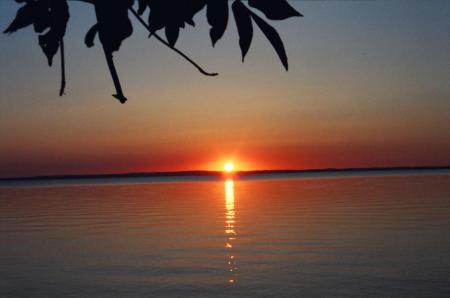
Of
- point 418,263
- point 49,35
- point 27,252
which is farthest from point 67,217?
point 49,35

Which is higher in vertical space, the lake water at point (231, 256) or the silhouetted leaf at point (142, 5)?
the lake water at point (231, 256)

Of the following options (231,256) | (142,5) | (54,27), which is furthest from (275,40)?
(231,256)

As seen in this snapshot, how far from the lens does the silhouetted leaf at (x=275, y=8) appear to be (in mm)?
1517

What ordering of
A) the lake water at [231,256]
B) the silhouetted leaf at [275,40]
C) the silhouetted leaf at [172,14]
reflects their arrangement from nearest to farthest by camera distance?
the silhouetted leaf at [275,40] → the silhouetted leaf at [172,14] → the lake water at [231,256]

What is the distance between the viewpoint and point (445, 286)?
71.3ft

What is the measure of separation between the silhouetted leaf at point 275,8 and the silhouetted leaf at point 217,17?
0.08m

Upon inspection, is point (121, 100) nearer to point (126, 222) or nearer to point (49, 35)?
point (49, 35)

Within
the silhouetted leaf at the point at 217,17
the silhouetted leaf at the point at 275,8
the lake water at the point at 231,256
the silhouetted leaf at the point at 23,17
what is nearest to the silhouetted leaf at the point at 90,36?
the silhouetted leaf at the point at 23,17

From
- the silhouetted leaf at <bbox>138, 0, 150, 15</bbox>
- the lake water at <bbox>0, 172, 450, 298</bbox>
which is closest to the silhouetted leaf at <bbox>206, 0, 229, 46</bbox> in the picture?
the silhouetted leaf at <bbox>138, 0, 150, 15</bbox>

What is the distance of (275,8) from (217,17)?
0.17 metres

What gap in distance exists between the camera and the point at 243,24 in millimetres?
1611

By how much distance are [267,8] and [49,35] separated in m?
0.64

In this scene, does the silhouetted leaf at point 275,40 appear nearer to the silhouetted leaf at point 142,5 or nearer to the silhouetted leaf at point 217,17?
the silhouetted leaf at point 217,17

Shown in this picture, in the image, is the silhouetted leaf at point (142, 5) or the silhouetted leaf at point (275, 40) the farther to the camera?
the silhouetted leaf at point (142, 5)
